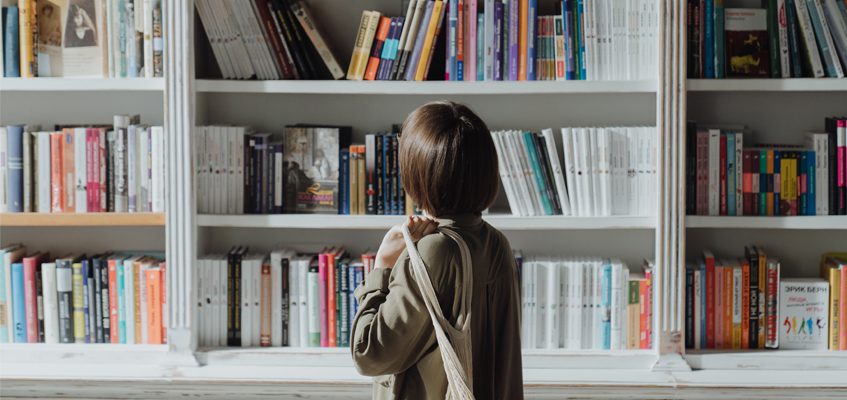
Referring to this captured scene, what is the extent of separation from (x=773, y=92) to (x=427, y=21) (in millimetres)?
1122

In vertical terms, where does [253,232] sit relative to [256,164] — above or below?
below

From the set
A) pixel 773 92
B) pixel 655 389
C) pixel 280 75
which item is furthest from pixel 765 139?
pixel 280 75

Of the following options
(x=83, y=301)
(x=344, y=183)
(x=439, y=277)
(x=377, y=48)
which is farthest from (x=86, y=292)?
(x=439, y=277)

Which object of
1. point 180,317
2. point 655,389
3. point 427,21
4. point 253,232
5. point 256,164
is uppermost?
Result: point 427,21

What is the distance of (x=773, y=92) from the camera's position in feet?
10.6

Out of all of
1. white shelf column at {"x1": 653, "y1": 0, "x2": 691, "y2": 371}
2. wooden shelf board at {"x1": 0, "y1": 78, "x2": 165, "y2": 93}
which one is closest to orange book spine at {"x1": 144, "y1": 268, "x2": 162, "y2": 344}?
wooden shelf board at {"x1": 0, "y1": 78, "x2": 165, "y2": 93}

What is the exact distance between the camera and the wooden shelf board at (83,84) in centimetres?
311

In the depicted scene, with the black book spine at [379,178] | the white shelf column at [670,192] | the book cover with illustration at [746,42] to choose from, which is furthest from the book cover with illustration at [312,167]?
the book cover with illustration at [746,42]

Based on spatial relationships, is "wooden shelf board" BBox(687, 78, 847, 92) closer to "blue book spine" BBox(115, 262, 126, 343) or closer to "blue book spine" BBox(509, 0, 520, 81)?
"blue book spine" BBox(509, 0, 520, 81)

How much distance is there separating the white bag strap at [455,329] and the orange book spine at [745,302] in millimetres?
1713

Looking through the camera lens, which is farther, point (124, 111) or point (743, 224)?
point (124, 111)

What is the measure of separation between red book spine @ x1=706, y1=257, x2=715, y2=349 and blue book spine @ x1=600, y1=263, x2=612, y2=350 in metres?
0.30

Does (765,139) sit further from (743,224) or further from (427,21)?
(427,21)

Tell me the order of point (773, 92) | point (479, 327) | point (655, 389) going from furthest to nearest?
point (773, 92)
point (655, 389)
point (479, 327)
